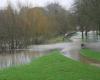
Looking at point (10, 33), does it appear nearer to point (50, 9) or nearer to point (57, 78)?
point (57, 78)

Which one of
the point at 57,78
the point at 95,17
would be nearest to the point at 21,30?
the point at 95,17

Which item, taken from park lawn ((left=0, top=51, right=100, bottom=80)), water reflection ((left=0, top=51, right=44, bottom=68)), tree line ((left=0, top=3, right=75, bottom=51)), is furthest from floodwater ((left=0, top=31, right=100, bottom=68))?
tree line ((left=0, top=3, right=75, bottom=51))

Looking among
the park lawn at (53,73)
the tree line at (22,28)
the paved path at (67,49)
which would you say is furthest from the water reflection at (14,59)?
the tree line at (22,28)

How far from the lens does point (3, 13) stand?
52.9 metres

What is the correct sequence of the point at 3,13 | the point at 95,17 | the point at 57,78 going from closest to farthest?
1. the point at 57,78
2. the point at 95,17
3. the point at 3,13

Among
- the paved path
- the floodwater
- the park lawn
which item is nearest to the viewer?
the park lawn

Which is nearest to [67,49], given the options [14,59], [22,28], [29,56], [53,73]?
[29,56]

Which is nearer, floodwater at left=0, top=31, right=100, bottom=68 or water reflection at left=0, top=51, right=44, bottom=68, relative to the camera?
floodwater at left=0, top=31, right=100, bottom=68

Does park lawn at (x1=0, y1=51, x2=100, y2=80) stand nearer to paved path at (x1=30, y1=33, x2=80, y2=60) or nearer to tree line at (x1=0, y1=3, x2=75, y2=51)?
paved path at (x1=30, y1=33, x2=80, y2=60)

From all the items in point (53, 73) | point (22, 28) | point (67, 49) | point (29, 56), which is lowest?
point (29, 56)

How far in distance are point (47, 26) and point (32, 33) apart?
A: 8.83 metres

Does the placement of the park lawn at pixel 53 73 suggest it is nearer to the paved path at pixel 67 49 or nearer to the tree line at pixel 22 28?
the paved path at pixel 67 49

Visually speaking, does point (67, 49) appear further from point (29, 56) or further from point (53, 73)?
point (53, 73)

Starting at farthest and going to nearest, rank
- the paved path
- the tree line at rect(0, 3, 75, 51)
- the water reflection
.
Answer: the tree line at rect(0, 3, 75, 51) < the paved path < the water reflection
